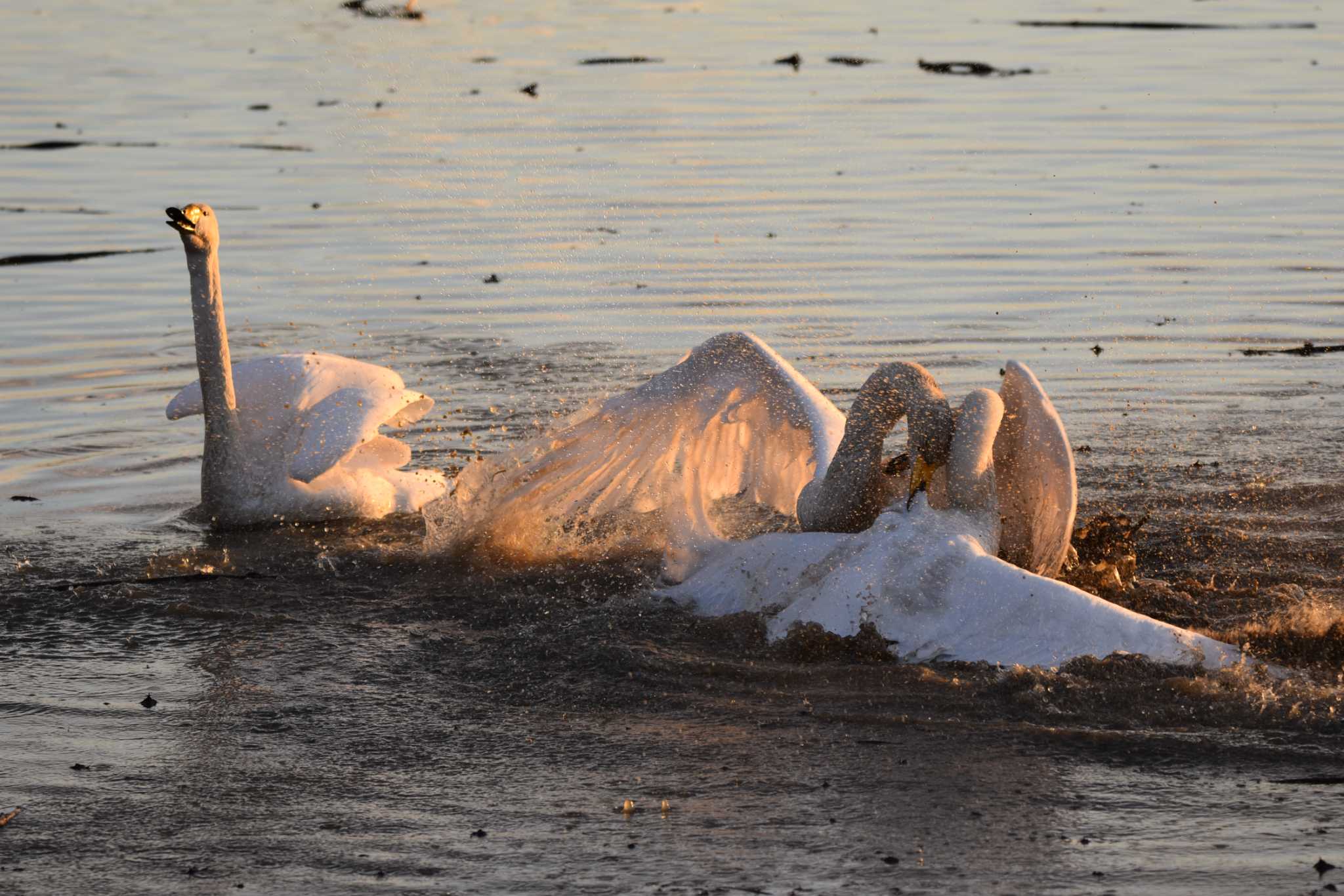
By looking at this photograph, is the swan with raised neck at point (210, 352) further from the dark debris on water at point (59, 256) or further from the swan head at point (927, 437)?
the dark debris on water at point (59, 256)

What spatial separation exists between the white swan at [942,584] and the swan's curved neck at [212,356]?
8.93 ft

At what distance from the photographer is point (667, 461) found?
877cm

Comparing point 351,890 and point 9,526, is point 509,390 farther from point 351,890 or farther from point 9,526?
point 351,890

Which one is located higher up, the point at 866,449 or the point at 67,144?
the point at 67,144

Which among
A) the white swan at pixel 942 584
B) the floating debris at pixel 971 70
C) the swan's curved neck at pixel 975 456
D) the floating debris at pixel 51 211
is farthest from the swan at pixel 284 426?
the floating debris at pixel 971 70

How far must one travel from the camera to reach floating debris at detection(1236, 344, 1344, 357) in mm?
12156

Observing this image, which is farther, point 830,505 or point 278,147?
point 278,147

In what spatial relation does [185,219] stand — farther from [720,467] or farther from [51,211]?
[51,211]

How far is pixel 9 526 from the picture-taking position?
9234mm

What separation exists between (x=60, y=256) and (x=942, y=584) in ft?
33.8

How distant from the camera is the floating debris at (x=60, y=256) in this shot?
14.9 metres

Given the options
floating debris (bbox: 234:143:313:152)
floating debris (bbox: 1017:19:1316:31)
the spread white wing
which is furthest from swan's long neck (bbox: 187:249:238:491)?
floating debris (bbox: 1017:19:1316:31)

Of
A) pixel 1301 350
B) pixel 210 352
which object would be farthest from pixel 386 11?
pixel 210 352

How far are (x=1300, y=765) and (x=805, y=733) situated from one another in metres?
1.59
